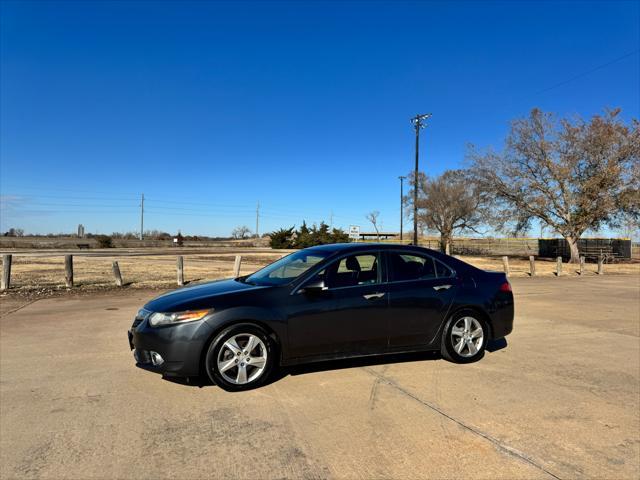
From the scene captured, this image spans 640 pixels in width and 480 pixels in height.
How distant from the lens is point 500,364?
593 centimetres

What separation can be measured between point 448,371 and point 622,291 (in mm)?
12628

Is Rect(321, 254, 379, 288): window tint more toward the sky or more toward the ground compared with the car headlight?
more toward the sky

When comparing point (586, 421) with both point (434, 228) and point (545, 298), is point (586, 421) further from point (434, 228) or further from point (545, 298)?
point (434, 228)

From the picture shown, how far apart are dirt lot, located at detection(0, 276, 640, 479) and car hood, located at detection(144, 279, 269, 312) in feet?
2.78

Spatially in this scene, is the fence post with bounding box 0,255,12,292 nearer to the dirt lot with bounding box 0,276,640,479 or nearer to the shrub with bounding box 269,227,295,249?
the dirt lot with bounding box 0,276,640,479

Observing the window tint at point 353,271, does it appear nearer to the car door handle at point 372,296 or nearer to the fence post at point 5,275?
the car door handle at point 372,296

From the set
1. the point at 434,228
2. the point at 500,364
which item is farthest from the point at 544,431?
the point at 434,228

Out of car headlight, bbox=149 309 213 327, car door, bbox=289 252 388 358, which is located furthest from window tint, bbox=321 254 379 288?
car headlight, bbox=149 309 213 327

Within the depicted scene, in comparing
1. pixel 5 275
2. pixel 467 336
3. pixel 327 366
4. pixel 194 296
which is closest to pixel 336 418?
pixel 327 366

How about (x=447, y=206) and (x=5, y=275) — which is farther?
(x=447, y=206)

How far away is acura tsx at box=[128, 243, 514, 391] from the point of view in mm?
4684

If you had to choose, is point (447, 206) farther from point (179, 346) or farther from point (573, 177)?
point (179, 346)

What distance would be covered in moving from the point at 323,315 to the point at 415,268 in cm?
149

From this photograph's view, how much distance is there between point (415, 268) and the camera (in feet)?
19.3
